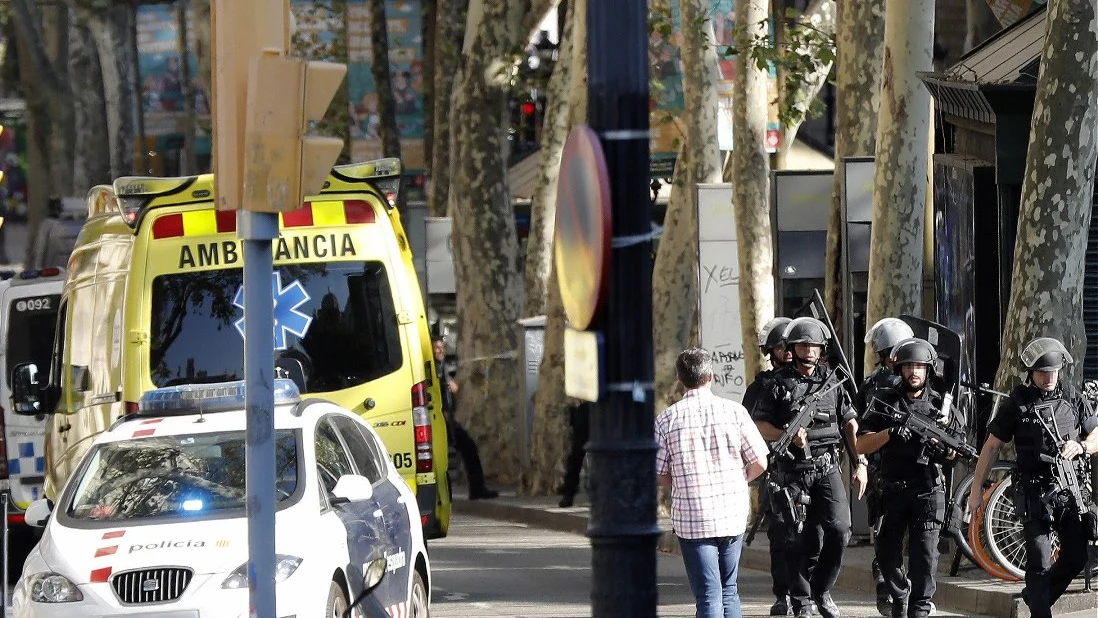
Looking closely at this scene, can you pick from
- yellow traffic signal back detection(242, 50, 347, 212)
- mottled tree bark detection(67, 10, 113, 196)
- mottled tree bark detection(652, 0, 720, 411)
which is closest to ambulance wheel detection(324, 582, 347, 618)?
yellow traffic signal back detection(242, 50, 347, 212)

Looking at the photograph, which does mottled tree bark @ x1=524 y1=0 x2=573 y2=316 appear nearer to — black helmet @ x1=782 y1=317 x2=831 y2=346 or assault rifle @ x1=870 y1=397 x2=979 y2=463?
black helmet @ x1=782 y1=317 x2=831 y2=346

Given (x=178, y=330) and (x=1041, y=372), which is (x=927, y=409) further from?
(x=178, y=330)

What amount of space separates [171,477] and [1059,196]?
586cm

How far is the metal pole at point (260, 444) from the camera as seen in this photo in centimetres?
716

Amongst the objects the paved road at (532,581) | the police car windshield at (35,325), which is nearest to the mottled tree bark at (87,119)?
the police car windshield at (35,325)

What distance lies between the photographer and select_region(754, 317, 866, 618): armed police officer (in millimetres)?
11422

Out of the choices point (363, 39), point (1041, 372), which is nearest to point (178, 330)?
point (1041, 372)

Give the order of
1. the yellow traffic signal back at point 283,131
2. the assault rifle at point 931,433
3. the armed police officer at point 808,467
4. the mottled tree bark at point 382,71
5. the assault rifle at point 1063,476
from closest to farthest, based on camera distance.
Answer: the yellow traffic signal back at point 283,131 < the assault rifle at point 1063,476 < the assault rifle at point 931,433 < the armed police officer at point 808,467 < the mottled tree bark at point 382,71

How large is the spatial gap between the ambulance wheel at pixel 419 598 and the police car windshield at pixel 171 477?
101 centimetres

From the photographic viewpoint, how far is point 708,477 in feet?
31.1

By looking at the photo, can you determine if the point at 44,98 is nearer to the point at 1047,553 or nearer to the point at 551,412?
the point at 551,412

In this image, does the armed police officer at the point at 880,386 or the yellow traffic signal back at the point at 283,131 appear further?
the armed police officer at the point at 880,386

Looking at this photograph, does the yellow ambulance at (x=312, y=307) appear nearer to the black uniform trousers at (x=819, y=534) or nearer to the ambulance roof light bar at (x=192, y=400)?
the ambulance roof light bar at (x=192, y=400)

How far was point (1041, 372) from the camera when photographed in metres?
10.7
